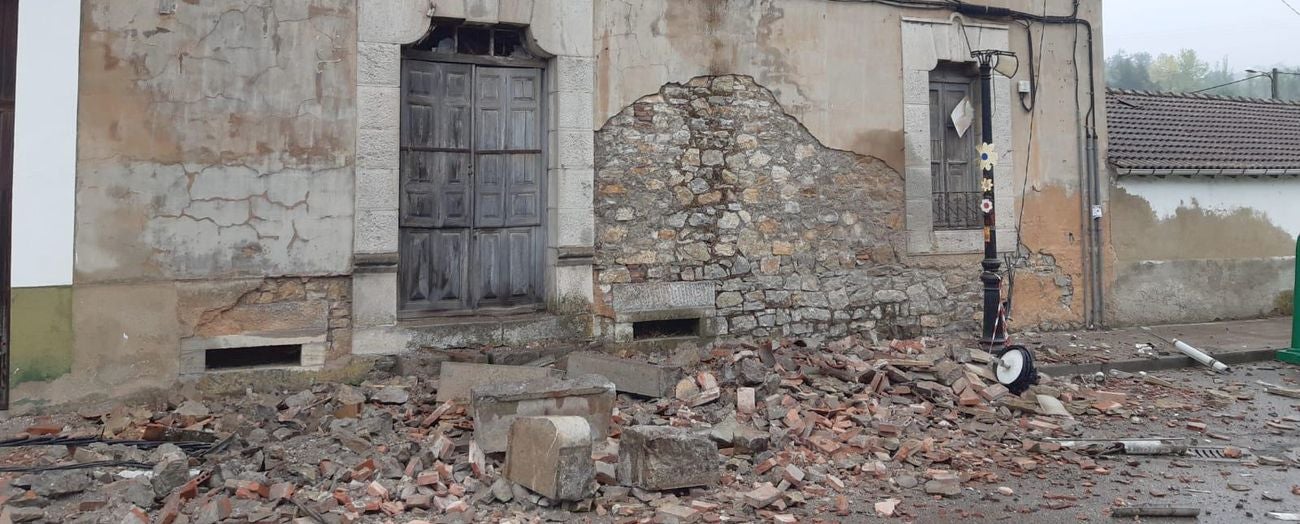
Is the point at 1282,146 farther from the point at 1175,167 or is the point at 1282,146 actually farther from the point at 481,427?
the point at 481,427

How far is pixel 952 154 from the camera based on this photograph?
885cm

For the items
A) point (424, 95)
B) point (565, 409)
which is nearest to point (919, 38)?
point (424, 95)

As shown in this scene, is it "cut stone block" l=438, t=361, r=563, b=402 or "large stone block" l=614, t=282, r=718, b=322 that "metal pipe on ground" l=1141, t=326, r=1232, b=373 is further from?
"cut stone block" l=438, t=361, r=563, b=402

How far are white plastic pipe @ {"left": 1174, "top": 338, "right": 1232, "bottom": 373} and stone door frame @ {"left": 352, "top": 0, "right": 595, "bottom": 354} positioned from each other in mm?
5772

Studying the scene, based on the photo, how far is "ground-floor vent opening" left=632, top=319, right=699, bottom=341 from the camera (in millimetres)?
7506

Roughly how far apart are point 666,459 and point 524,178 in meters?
3.42

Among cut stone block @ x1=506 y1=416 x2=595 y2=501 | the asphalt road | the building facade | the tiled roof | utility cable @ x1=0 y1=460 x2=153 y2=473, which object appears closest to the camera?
cut stone block @ x1=506 y1=416 x2=595 y2=501

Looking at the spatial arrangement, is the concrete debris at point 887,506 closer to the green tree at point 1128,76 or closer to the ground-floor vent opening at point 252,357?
the ground-floor vent opening at point 252,357

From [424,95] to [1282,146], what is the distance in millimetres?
11683

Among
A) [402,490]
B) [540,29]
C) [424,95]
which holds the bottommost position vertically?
[402,490]

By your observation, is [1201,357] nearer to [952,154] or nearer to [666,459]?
[952,154]

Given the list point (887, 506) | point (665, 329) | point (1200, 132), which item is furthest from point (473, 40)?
point (1200, 132)

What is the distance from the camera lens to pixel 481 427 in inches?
191

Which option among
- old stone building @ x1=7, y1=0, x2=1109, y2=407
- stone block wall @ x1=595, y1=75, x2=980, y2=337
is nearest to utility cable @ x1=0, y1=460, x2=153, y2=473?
old stone building @ x1=7, y1=0, x2=1109, y2=407
